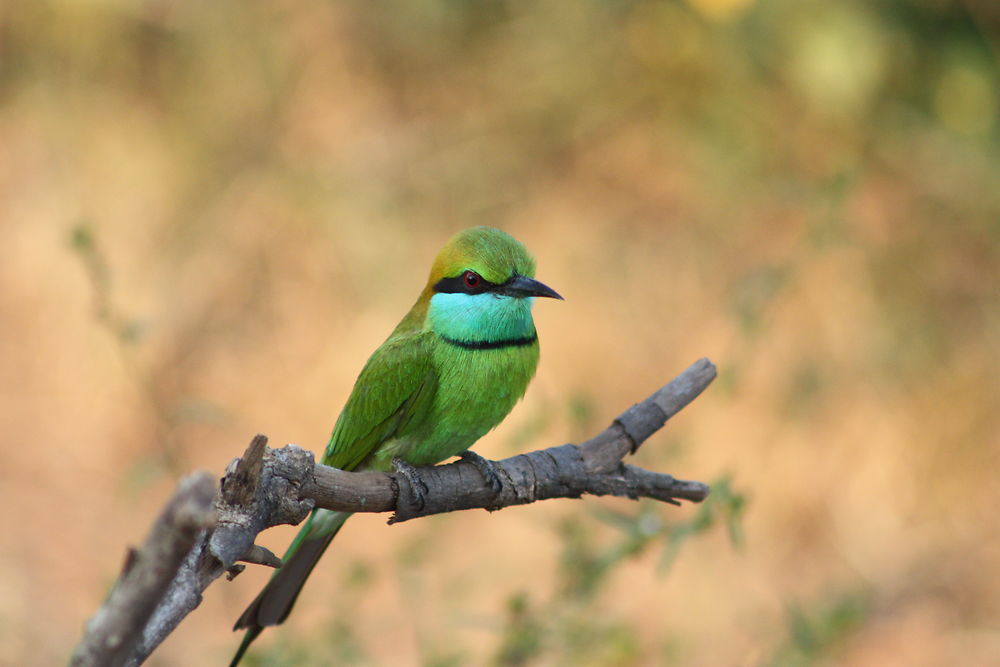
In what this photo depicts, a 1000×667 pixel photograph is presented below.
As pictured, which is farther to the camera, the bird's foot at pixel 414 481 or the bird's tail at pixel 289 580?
the bird's tail at pixel 289 580

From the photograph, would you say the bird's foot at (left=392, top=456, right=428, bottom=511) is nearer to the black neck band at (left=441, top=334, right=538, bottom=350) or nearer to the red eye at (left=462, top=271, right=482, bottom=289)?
the black neck band at (left=441, top=334, right=538, bottom=350)

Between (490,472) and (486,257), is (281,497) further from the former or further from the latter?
(486,257)

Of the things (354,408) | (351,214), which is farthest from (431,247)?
(354,408)

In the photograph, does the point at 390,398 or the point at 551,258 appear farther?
the point at 551,258

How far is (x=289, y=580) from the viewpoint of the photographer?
2.15 m

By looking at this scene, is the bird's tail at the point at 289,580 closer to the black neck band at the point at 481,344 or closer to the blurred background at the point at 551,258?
the black neck band at the point at 481,344

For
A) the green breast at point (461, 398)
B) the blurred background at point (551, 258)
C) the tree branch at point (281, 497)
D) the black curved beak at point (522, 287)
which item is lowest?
the tree branch at point (281, 497)

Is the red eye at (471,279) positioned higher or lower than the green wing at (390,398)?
higher

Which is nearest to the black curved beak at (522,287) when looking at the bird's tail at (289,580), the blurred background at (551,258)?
the bird's tail at (289,580)

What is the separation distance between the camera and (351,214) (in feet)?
16.4

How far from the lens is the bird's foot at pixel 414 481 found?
76.1 inches

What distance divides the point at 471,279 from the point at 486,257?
61mm

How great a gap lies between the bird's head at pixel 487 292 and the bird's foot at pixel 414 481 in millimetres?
322

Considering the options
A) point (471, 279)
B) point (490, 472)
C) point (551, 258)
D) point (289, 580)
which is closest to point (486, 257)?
point (471, 279)
